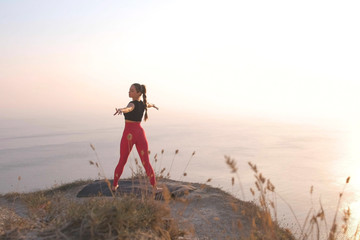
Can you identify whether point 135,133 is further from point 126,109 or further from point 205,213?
point 205,213

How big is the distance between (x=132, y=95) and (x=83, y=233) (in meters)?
4.39

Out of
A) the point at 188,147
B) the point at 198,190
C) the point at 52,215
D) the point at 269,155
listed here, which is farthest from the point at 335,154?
the point at 52,215

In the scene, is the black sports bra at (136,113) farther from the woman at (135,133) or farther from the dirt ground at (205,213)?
the dirt ground at (205,213)

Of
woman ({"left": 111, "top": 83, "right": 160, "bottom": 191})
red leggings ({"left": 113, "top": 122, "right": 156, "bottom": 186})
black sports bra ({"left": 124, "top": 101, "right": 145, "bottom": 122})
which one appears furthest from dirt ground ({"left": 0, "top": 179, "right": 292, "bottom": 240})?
black sports bra ({"left": 124, "top": 101, "right": 145, "bottom": 122})

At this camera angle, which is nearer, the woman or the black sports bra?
the woman

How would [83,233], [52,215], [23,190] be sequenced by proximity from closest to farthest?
[83,233]
[52,215]
[23,190]

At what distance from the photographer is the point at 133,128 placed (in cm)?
748

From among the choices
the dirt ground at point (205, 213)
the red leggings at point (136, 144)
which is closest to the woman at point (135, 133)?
the red leggings at point (136, 144)

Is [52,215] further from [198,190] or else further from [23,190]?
[23,190]

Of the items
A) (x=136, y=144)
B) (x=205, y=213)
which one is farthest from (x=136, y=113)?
(x=205, y=213)

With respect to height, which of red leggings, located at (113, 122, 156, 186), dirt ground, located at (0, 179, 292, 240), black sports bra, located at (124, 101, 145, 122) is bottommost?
dirt ground, located at (0, 179, 292, 240)

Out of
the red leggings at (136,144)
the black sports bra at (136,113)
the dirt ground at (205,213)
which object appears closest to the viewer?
the dirt ground at (205,213)

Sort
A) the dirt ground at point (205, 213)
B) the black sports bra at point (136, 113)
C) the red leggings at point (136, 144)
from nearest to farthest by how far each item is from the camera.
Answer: the dirt ground at point (205, 213) → the red leggings at point (136, 144) → the black sports bra at point (136, 113)

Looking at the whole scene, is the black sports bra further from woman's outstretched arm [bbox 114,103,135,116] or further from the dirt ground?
the dirt ground
